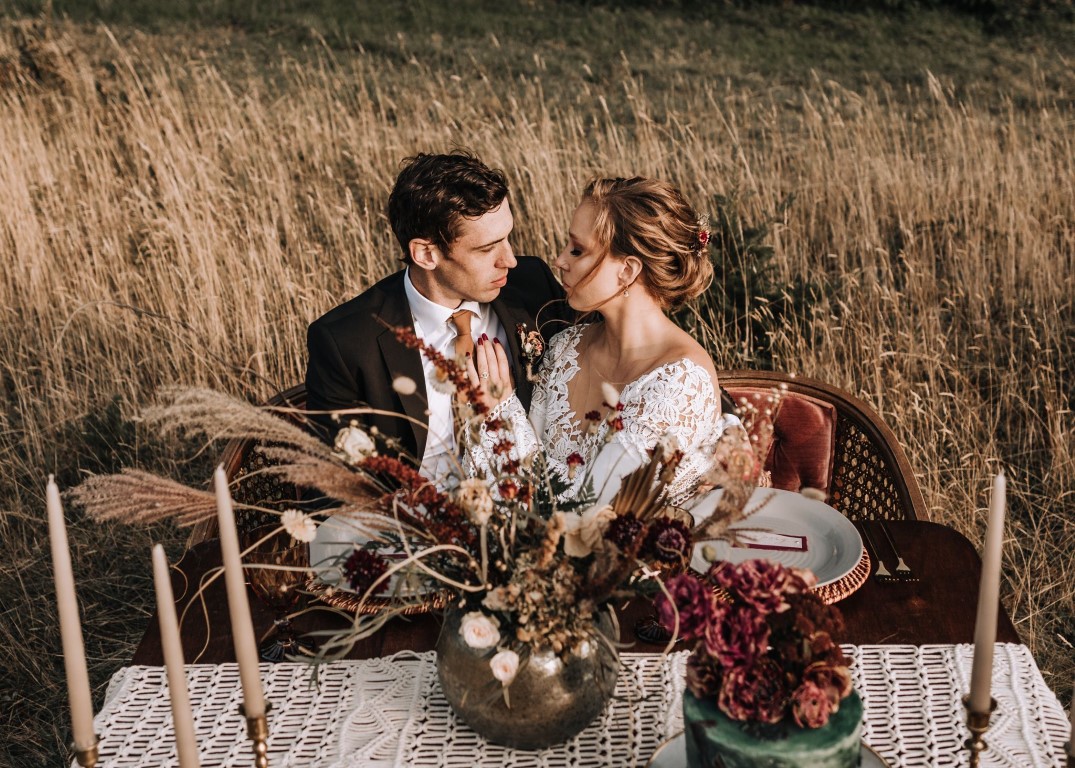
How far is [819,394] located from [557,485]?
1299 mm

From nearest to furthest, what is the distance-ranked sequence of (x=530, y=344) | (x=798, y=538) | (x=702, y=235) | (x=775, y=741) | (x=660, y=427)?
(x=775, y=741) < (x=798, y=538) < (x=660, y=427) < (x=702, y=235) < (x=530, y=344)

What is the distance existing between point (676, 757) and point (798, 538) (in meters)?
0.70

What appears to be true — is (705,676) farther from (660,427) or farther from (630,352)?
(630,352)

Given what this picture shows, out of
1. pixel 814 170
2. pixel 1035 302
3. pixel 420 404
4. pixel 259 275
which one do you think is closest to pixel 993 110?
pixel 814 170

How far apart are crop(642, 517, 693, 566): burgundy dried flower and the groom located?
162 centimetres

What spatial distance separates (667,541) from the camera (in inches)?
53.1

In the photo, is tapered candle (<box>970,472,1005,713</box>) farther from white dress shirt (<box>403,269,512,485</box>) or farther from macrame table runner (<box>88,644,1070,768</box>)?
white dress shirt (<box>403,269,512,485</box>)

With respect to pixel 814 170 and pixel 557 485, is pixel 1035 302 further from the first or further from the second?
pixel 557 485

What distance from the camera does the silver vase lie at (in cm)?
142

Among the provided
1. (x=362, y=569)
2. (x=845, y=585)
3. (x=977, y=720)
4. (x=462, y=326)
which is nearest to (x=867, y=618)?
(x=845, y=585)

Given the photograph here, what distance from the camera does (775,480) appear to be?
2.77 meters

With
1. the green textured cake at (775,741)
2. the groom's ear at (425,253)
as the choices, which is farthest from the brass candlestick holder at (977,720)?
the groom's ear at (425,253)

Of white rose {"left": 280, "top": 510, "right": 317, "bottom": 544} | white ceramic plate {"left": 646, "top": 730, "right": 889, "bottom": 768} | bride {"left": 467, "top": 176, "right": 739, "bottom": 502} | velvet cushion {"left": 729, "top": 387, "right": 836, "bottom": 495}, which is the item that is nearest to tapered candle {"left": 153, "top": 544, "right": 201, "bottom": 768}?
white rose {"left": 280, "top": 510, "right": 317, "bottom": 544}

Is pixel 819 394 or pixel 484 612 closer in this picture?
pixel 484 612
